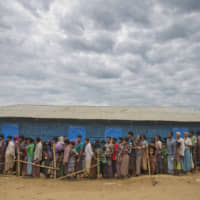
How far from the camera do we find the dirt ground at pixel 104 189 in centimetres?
611

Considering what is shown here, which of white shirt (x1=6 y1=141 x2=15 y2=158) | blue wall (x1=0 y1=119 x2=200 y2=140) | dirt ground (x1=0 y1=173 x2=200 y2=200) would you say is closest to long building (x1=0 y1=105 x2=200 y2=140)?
blue wall (x1=0 y1=119 x2=200 y2=140)

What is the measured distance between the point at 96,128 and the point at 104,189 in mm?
5206

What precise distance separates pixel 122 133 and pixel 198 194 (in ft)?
20.1

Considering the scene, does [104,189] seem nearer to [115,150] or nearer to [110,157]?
[110,157]

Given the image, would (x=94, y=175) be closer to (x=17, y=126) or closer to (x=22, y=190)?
(x=22, y=190)

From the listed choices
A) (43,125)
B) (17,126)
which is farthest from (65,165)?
(17,126)

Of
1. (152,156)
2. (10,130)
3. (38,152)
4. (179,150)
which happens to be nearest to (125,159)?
(152,156)

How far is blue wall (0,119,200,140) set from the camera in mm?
11938

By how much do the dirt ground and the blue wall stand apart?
3926 mm

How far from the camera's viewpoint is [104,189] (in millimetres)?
6996

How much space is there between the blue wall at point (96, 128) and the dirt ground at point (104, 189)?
12.9ft

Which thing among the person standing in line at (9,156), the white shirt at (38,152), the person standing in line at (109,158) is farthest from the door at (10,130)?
the person standing in line at (109,158)

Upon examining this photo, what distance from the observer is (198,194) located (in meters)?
6.05

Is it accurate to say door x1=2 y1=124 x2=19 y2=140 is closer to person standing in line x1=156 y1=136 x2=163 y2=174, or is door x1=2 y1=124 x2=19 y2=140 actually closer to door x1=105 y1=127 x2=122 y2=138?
door x1=105 y1=127 x2=122 y2=138
